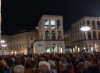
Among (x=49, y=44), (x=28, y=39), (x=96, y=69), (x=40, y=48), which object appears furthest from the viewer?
(x=28, y=39)

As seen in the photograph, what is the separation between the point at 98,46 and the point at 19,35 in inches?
1705

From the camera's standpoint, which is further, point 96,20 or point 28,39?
point 28,39

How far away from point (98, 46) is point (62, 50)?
14310mm

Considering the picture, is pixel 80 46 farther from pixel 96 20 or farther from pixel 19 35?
pixel 19 35

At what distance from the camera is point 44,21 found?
71125 millimetres

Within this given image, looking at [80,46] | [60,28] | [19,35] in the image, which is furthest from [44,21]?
[19,35]

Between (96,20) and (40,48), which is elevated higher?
(96,20)

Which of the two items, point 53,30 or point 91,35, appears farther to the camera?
point 91,35

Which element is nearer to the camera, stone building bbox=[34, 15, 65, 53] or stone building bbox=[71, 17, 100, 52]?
stone building bbox=[34, 15, 65, 53]

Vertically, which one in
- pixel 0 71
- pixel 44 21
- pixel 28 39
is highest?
pixel 44 21

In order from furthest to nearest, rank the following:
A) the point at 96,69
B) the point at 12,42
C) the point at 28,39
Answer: the point at 12,42
the point at 28,39
the point at 96,69

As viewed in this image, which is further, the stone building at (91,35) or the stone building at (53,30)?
the stone building at (91,35)

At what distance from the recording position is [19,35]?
9600 cm

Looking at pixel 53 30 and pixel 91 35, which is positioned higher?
pixel 53 30
